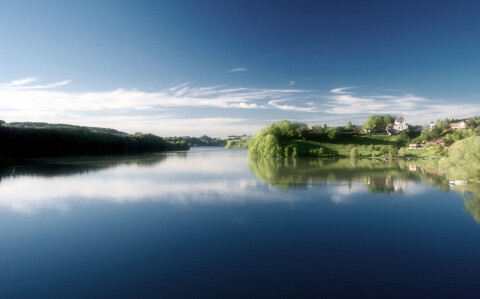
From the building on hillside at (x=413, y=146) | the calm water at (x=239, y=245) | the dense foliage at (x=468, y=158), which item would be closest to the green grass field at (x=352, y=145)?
the building on hillside at (x=413, y=146)

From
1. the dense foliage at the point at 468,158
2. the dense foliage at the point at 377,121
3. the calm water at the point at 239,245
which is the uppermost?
the dense foliage at the point at 377,121

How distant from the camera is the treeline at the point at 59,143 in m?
71.1

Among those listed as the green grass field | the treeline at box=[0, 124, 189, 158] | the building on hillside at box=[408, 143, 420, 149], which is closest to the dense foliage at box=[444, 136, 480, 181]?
the green grass field

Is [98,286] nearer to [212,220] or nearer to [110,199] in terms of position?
[212,220]

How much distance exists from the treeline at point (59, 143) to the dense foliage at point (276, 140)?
48.4 metres

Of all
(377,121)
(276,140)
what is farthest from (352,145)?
(377,121)

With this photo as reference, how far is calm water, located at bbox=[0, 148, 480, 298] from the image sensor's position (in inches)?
343

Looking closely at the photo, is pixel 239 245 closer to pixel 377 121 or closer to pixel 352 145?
pixel 352 145

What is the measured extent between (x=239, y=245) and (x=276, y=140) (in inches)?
2707

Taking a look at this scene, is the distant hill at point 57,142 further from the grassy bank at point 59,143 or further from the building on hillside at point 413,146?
the building on hillside at point 413,146

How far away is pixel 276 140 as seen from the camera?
3127 inches

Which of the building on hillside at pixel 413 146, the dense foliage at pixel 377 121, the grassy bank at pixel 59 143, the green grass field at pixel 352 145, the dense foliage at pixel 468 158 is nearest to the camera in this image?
the dense foliage at pixel 468 158

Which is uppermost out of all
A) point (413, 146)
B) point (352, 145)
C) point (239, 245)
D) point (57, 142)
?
point (57, 142)

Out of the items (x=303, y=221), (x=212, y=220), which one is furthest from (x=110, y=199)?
(x=303, y=221)
